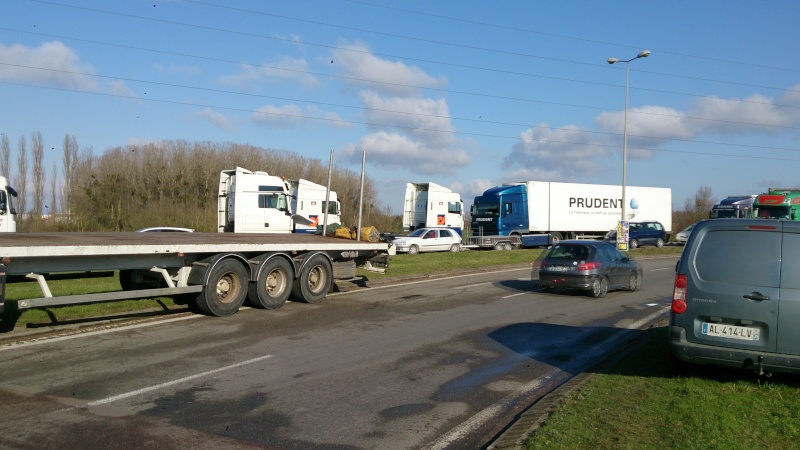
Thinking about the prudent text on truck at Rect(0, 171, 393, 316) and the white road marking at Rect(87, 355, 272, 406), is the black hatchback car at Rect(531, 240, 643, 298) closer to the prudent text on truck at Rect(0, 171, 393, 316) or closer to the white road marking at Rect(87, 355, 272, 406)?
the prudent text on truck at Rect(0, 171, 393, 316)

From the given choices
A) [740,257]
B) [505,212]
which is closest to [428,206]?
[505,212]

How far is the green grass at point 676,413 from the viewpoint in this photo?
18.4 feet

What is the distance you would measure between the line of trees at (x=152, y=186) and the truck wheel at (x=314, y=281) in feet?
72.6

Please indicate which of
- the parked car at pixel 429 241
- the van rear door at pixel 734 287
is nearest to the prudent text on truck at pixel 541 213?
the parked car at pixel 429 241

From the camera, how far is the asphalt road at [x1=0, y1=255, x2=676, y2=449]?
5.98m

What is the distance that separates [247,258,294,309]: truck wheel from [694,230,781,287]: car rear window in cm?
866

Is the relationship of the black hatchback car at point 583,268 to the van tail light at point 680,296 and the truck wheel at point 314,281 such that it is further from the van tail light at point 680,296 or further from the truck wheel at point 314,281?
the van tail light at point 680,296

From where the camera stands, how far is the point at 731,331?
715cm

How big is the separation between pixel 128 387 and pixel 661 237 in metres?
43.0

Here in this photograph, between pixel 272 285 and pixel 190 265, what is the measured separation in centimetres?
210

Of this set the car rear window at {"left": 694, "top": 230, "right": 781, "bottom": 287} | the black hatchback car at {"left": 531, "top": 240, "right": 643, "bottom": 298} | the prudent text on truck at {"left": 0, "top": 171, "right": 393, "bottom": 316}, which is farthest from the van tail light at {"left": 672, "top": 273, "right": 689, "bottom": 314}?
the black hatchback car at {"left": 531, "top": 240, "right": 643, "bottom": 298}

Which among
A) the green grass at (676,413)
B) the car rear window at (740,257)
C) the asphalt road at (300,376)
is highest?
the car rear window at (740,257)

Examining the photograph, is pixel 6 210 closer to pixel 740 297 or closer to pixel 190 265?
pixel 190 265

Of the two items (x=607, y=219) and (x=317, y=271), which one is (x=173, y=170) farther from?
(x=317, y=271)
